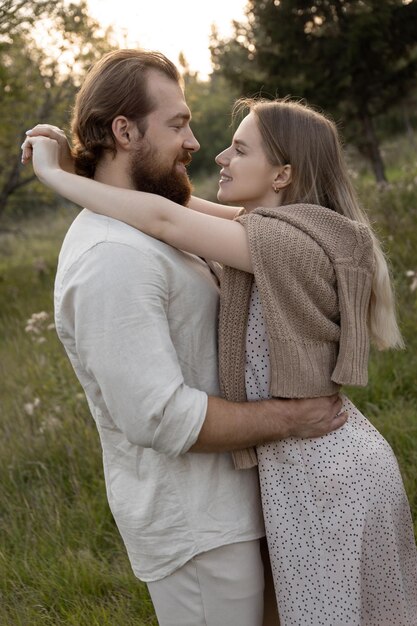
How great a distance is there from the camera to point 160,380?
200 centimetres

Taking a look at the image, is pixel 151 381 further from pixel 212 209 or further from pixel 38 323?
pixel 38 323

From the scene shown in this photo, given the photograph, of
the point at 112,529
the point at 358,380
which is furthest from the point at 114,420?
the point at 112,529

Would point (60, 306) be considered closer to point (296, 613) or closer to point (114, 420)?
point (114, 420)

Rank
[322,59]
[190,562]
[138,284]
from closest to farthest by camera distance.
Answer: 1. [138,284]
2. [190,562]
3. [322,59]

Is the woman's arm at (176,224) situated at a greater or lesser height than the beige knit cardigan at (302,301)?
greater

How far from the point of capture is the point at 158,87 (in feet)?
7.69

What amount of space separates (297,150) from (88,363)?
3.19 feet

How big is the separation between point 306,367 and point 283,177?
641 millimetres

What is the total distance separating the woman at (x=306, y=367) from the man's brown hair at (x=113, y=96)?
0.45 feet

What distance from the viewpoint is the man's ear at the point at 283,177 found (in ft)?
8.21

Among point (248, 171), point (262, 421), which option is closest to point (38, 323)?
point (248, 171)

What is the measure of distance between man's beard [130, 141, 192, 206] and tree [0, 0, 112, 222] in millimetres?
9426

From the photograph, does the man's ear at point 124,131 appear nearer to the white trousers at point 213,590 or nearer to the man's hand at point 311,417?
the man's hand at point 311,417

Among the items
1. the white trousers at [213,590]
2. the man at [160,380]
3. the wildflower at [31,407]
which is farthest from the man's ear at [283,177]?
the wildflower at [31,407]
